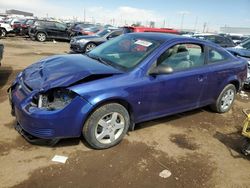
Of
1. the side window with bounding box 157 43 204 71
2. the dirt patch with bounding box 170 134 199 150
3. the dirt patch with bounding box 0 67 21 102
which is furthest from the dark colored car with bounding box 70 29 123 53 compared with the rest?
the dirt patch with bounding box 170 134 199 150

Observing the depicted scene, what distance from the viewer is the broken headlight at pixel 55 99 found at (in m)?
3.47

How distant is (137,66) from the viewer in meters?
4.05

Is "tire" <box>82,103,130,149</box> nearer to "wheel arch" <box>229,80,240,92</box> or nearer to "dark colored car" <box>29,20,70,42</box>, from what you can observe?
"wheel arch" <box>229,80,240,92</box>

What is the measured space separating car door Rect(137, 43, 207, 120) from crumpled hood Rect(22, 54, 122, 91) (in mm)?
670

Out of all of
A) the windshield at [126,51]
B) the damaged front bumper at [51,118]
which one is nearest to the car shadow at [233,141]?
the windshield at [126,51]

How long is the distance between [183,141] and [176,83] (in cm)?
97

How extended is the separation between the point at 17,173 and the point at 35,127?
0.59m

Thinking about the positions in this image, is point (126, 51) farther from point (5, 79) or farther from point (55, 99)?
point (5, 79)

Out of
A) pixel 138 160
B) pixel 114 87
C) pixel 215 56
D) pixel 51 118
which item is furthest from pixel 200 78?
pixel 51 118

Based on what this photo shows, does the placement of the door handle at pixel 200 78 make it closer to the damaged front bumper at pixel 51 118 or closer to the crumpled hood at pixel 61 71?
the crumpled hood at pixel 61 71

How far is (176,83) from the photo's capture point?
4422 millimetres

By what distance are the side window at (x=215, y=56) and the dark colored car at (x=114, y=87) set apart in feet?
0.06

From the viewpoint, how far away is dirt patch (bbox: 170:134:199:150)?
429 cm

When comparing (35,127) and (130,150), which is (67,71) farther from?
(130,150)
